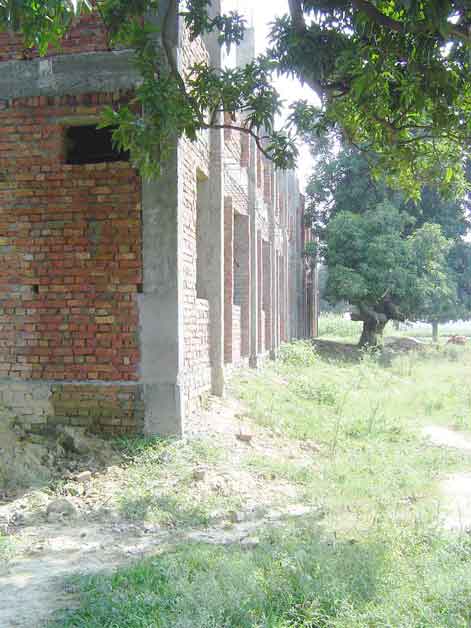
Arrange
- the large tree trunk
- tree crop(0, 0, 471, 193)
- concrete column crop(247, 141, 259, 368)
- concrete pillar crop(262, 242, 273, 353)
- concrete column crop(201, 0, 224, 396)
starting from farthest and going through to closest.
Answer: the large tree trunk → concrete pillar crop(262, 242, 273, 353) → concrete column crop(247, 141, 259, 368) → concrete column crop(201, 0, 224, 396) → tree crop(0, 0, 471, 193)

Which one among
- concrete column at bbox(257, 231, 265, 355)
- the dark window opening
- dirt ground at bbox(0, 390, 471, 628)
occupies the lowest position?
dirt ground at bbox(0, 390, 471, 628)

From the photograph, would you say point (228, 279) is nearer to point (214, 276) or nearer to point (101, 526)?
point (214, 276)

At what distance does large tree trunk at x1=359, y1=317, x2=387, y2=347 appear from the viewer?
2299 centimetres

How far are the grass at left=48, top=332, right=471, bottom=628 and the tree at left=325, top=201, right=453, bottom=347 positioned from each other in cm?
1262

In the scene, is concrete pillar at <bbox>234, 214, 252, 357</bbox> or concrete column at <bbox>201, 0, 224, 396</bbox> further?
concrete pillar at <bbox>234, 214, 252, 357</bbox>

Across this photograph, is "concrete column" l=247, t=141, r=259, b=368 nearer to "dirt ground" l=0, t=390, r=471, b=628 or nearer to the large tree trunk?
"dirt ground" l=0, t=390, r=471, b=628

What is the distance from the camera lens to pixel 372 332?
77.6 ft

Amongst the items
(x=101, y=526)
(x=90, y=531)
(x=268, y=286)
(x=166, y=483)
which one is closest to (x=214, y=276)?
(x=166, y=483)

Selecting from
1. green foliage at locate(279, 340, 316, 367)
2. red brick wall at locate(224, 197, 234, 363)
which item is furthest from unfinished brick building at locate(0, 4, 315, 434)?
green foliage at locate(279, 340, 316, 367)

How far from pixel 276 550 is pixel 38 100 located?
5.52 meters

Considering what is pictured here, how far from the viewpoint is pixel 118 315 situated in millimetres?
6926

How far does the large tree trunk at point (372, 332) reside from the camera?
22989mm

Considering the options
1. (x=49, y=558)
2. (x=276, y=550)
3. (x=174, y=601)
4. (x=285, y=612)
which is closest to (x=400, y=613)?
(x=285, y=612)

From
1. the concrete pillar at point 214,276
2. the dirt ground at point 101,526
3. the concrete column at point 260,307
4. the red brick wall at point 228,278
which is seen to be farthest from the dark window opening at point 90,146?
the concrete column at point 260,307
